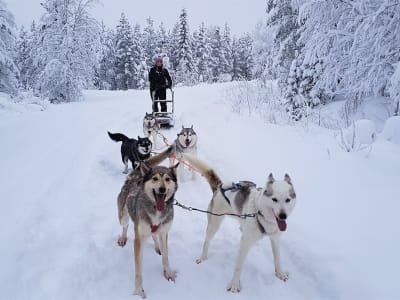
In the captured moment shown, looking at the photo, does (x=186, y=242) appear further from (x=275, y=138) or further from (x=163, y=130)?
(x=163, y=130)

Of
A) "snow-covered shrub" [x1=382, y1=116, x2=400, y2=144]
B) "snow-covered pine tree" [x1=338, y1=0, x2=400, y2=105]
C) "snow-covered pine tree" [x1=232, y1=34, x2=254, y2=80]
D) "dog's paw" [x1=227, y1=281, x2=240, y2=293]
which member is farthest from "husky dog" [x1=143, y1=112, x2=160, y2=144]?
"snow-covered pine tree" [x1=232, y1=34, x2=254, y2=80]

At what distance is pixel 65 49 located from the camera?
19078 mm

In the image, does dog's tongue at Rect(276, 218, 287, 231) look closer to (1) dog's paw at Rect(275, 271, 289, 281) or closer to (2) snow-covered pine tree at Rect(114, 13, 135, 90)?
(1) dog's paw at Rect(275, 271, 289, 281)

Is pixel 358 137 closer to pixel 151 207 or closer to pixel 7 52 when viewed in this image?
pixel 151 207

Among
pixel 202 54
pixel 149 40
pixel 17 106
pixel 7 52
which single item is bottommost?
pixel 17 106

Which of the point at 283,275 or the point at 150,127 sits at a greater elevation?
the point at 150,127

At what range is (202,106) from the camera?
12750 mm

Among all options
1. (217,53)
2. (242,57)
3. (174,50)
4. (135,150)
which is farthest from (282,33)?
(242,57)

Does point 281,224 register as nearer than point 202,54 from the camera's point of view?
Yes

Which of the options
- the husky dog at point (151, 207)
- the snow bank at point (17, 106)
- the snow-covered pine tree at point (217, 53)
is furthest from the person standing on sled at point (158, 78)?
the snow-covered pine tree at point (217, 53)

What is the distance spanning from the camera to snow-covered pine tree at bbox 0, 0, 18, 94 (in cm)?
1573

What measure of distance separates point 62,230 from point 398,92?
6.34m

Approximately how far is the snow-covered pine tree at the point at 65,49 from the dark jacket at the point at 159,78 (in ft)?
39.5

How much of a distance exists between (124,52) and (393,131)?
115 ft
